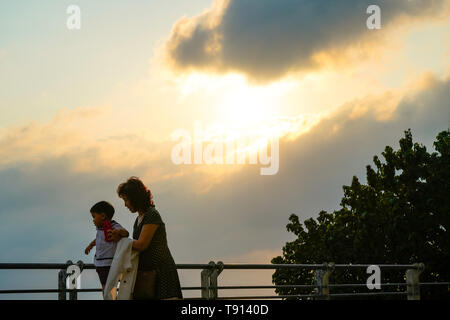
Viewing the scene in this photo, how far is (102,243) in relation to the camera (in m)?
7.91

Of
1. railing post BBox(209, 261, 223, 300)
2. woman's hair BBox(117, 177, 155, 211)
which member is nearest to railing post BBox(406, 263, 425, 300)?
railing post BBox(209, 261, 223, 300)

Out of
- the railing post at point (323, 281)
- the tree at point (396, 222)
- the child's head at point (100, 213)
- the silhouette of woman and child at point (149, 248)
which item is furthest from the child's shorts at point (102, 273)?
the tree at point (396, 222)

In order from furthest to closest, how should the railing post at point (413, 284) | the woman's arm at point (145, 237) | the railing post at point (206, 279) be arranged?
the railing post at point (413, 284)
the railing post at point (206, 279)
the woman's arm at point (145, 237)

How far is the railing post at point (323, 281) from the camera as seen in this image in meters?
13.5

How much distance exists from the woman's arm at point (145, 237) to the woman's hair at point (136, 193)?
0.20m

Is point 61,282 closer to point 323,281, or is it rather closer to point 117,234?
point 117,234

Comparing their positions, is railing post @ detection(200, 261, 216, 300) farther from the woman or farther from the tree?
the tree

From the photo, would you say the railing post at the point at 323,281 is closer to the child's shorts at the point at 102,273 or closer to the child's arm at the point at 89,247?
the child's arm at the point at 89,247

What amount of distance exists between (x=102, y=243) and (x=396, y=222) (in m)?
35.7

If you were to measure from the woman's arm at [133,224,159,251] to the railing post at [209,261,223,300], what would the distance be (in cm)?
451
